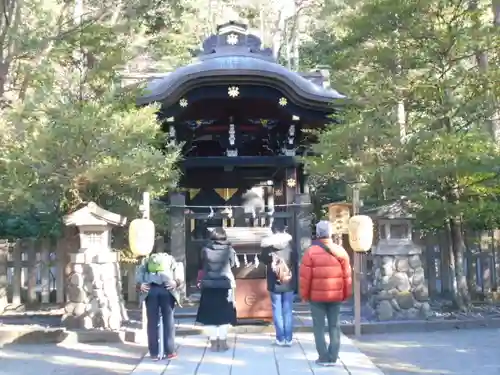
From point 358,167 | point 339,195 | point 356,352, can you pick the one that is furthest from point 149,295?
point 339,195

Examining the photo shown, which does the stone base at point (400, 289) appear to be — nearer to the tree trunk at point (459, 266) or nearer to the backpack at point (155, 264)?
the tree trunk at point (459, 266)

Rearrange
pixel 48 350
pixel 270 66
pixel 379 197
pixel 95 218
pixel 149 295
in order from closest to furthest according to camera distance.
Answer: pixel 149 295
pixel 48 350
pixel 95 218
pixel 270 66
pixel 379 197

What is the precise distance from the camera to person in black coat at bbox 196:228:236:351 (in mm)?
6625

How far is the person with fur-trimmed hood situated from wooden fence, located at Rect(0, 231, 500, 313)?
4.44 meters

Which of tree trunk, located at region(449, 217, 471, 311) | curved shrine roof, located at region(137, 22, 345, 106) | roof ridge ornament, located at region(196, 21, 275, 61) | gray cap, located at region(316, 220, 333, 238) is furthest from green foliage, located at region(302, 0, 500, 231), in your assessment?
gray cap, located at region(316, 220, 333, 238)

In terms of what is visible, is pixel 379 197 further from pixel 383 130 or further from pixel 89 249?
pixel 89 249

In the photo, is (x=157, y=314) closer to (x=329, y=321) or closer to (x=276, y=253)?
(x=276, y=253)

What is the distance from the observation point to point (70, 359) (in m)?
7.44

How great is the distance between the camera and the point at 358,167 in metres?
10.3

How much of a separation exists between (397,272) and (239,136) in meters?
4.82

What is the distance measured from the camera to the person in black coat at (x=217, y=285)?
6.62 metres

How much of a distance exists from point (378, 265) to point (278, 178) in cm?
400

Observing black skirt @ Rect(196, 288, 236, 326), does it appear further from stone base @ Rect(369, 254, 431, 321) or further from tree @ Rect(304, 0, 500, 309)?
tree @ Rect(304, 0, 500, 309)

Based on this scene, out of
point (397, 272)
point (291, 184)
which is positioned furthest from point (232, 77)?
point (397, 272)
